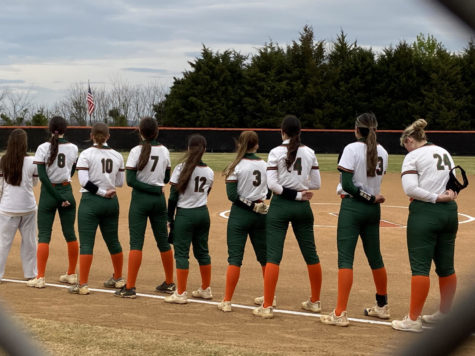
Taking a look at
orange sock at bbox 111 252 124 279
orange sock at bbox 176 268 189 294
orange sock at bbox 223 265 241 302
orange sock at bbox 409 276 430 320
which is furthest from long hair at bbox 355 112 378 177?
orange sock at bbox 111 252 124 279

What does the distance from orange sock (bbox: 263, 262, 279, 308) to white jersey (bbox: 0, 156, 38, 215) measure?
324cm

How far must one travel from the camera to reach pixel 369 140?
20.4ft

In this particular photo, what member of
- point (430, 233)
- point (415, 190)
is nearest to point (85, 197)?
point (415, 190)

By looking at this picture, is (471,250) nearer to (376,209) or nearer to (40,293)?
(376,209)

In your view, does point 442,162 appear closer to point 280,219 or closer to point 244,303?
point 280,219

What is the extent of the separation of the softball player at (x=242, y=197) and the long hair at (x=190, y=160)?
40 centimetres

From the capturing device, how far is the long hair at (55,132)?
756cm

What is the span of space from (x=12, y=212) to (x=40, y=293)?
3.67 ft

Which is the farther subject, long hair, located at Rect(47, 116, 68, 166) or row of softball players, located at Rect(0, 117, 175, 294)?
long hair, located at Rect(47, 116, 68, 166)

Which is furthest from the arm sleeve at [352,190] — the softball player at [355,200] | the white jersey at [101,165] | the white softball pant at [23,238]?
the white softball pant at [23,238]

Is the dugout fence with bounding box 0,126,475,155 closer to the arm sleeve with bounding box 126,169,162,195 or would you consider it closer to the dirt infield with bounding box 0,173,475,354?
the dirt infield with bounding box 0,173,475,354

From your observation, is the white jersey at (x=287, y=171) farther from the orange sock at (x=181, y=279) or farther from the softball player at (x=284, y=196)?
the orange sock at (x=181, y=279)

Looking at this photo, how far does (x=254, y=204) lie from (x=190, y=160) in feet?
2.78

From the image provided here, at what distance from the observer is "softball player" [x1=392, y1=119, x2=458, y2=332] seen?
18.7 ft
